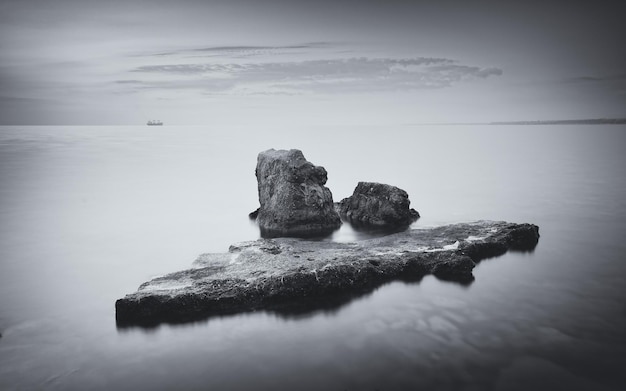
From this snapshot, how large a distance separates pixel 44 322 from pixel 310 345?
4.91 metres

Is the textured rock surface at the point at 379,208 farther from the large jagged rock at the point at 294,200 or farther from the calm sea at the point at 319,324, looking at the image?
the calm sea at the point at 319,324

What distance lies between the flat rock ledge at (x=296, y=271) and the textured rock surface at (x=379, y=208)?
7.69ft

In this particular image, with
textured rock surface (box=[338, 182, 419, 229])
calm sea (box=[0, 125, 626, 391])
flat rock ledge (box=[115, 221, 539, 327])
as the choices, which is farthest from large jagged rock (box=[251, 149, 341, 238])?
flat rock ledge (box=[115, 221, 539, 327])

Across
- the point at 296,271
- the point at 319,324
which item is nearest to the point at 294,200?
the point at 296,271

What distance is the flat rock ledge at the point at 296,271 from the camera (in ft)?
27.8

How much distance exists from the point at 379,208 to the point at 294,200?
284cm

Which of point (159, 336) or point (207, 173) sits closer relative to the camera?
point (159, 336)

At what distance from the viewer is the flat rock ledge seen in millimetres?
8484

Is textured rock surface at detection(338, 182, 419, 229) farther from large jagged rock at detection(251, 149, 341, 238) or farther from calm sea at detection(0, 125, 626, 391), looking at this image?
calm sea at detection(0, 125, 626, 391)

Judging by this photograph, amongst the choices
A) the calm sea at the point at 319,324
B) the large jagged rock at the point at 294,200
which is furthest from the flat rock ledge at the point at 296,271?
the large jagged rock at the point at 294,200

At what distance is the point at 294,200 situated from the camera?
1442cm

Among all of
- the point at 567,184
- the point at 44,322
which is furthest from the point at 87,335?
the point at 567,184

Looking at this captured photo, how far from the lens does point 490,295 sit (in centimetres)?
974

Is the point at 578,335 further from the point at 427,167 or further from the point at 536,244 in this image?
the point at 427,167
